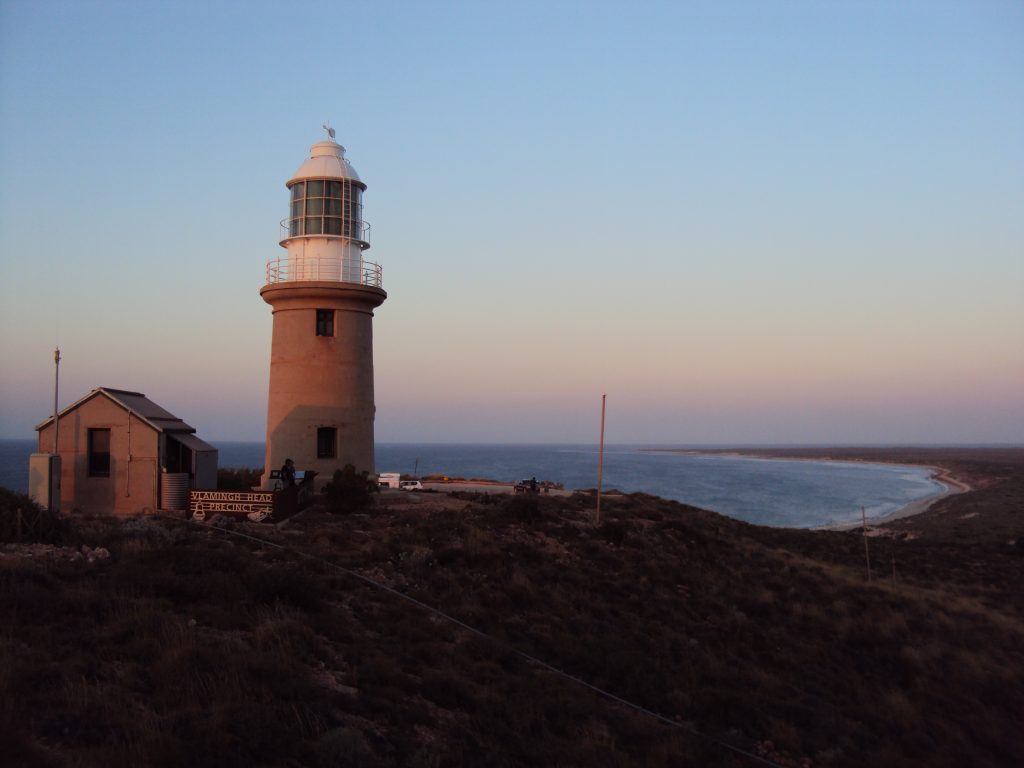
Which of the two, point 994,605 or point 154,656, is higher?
point 154,656

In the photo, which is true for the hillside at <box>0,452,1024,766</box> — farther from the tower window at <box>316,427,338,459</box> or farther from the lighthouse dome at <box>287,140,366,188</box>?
the lighthouse dome at <box>287,140,366,188</box>

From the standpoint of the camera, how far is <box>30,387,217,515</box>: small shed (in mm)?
18141

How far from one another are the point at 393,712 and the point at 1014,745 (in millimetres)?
10099

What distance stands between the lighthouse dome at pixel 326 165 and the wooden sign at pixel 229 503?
9.34m

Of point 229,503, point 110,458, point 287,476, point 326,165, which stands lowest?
point 229,503

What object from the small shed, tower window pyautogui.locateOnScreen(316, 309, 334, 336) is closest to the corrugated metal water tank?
the small shed

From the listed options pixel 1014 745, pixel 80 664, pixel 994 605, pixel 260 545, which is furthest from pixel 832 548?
pixel 80 664

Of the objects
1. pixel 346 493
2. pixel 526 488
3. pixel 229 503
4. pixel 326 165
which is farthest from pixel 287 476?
pixel 526 488

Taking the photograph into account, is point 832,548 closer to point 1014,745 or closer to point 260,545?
point 1014,745

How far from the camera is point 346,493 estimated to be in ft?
66.1

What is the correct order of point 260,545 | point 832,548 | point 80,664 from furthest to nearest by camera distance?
point 832,548 → point 260,545 → point 80,664

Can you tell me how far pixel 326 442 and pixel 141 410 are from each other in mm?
5605

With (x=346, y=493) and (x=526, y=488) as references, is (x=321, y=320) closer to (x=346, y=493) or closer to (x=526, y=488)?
(x=346, y=493)

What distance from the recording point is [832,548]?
3131 cm
